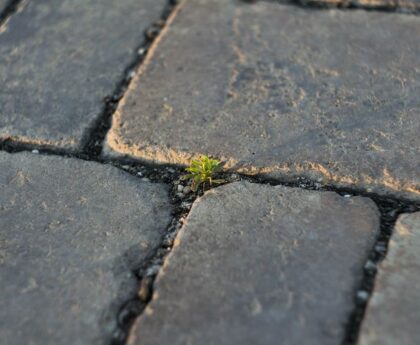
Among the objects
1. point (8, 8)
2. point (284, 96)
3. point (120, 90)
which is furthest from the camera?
point (8, 8)

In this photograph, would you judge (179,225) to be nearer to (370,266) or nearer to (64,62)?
(370,266)

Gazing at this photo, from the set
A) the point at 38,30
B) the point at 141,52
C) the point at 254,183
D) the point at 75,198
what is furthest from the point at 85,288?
the point at 38,30

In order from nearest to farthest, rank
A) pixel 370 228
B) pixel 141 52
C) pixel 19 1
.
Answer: pixel 370 228
pixel 141 52
pixel 19 1

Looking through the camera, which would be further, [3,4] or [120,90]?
[3,4]

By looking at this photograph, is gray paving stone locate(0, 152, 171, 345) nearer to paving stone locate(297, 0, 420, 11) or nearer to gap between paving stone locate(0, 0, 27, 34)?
gap between paving stone locate(0, 0, 27, 34)

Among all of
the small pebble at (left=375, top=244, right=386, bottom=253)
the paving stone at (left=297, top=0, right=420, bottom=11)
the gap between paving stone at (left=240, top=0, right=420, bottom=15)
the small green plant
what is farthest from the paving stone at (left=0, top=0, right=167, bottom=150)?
the small pebble at (left=375, top=244, right=386, bottom=253)

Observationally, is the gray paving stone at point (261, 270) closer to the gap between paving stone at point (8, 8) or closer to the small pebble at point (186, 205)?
the small pebble at point (186, 205)

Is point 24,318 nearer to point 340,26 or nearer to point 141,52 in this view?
point 141,52

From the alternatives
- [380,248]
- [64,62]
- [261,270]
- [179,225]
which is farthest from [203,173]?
[64,62]
